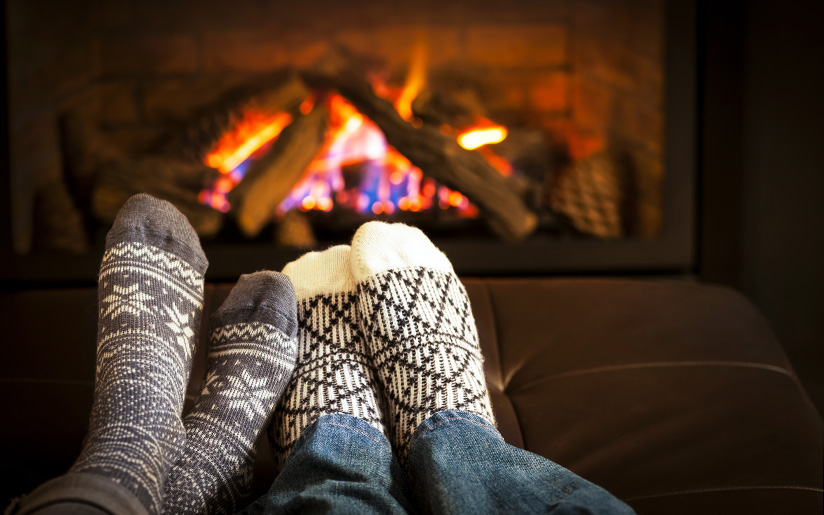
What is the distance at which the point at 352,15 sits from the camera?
56.6 inches

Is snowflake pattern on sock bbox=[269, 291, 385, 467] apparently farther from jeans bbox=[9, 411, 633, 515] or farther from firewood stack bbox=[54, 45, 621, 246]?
A: firewood stack bbox=[54, 45, 621, 246]

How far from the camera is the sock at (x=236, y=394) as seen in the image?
62 cm

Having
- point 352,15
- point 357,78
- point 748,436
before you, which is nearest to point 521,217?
point 357,78

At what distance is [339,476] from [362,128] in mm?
1018

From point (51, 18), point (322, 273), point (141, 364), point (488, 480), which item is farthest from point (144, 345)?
point (51, 18)

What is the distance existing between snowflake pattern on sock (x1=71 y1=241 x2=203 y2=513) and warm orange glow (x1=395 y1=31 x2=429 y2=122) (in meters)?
0.75

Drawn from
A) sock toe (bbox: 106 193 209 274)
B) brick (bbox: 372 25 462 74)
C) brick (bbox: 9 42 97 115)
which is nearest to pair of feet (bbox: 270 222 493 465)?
sock toe (bbox: 106 193 209 274)

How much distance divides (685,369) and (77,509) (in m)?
0.68

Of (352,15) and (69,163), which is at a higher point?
(352,15)

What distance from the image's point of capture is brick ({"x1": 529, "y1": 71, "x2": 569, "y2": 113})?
1491 mm

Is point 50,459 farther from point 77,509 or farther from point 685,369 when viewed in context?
point 685,369

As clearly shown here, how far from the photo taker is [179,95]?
1.43 meters

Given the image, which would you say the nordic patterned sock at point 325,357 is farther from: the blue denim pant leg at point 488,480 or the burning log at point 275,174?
the burning log at point 275,174

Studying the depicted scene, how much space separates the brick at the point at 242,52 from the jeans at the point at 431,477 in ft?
3.30
